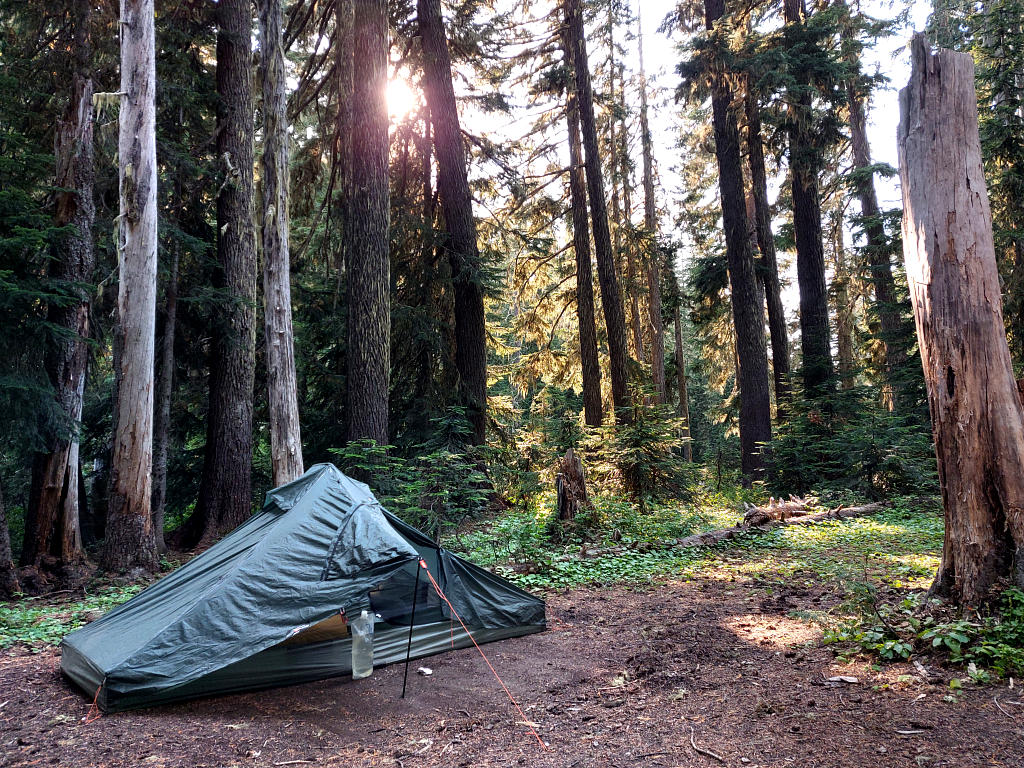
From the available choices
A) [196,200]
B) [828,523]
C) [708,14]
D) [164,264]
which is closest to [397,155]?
[196,200]

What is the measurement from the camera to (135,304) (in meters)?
8.37

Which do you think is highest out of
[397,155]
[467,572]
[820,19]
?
[820,19]

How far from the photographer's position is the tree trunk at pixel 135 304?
8062mm

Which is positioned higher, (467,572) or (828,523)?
(467,572)

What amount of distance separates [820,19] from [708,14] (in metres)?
2.55

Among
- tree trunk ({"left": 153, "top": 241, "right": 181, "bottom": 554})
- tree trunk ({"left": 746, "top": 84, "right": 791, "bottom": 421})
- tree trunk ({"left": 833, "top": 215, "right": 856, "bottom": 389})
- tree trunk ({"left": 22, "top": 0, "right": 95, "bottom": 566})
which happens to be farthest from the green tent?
tree trunk ({"left": 833, "top": 215, "right": 856, "bottom": 389})

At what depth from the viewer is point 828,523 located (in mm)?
10227

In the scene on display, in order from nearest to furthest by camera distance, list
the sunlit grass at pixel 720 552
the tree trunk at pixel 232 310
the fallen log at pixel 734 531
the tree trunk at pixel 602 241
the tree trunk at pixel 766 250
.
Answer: the sunlit grass at pixel 720 552 → the fallen log at pixel 734 531 → the tree trunk at pixel 232 310 → the tree trunk at pixel 602 241 → the tree trunk at pixel 766 250

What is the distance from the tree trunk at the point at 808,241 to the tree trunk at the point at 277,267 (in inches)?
413

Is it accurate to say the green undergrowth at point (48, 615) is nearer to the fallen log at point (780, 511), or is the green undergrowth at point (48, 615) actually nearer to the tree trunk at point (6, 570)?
the tree trunk at point (6, 570)

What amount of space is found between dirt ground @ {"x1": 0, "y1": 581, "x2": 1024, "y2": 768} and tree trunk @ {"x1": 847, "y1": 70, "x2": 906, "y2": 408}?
1067 cm

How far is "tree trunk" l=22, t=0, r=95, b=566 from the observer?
8.57 meters

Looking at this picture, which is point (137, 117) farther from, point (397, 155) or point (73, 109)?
point (397, 155)

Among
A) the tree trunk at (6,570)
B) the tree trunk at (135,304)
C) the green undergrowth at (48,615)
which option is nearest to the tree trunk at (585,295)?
the tree trunk at (135,304)
